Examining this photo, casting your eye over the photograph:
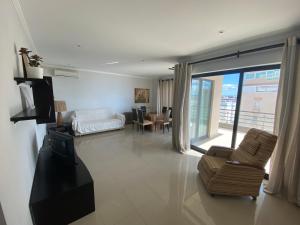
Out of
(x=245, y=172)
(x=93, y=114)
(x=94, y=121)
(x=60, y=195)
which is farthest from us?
(x=93, y=114)

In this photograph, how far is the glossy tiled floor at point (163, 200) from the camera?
1.70 meters

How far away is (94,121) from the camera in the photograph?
5277 mm

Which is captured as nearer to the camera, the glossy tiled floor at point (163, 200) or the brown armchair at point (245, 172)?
the glossy tiled floor at point (163, 200)

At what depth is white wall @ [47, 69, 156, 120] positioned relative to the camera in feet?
16.9

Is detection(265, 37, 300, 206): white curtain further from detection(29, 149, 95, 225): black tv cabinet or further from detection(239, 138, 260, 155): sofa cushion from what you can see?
detection(29, 149, 95, 225): black tv cabinet

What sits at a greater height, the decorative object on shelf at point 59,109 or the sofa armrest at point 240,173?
the decorative object on shelf at point 59,109

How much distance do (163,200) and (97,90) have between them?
5.06m

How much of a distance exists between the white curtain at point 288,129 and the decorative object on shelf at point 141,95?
5687 mm

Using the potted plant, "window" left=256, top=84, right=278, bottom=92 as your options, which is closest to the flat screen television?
the potted plant

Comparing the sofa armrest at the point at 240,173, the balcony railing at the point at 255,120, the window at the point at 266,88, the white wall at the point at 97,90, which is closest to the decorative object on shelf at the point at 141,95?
the white wall at the point at 97,90

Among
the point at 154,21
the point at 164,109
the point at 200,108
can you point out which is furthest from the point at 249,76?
the point at 164,109

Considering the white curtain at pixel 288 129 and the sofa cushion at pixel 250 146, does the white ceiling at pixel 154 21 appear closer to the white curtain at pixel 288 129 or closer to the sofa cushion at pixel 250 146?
the white curtain at pixel 288 129

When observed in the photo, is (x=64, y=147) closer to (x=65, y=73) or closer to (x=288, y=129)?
(x=288, y=129)

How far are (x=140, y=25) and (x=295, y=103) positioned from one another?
246 cm
